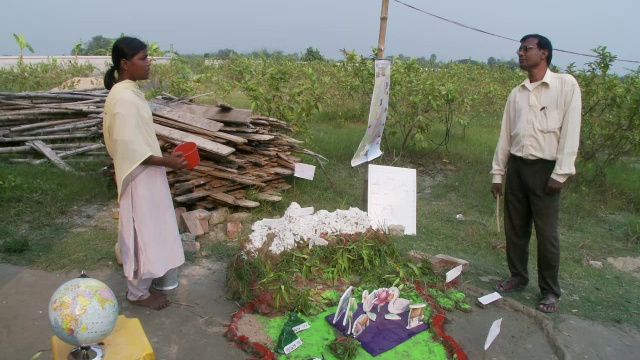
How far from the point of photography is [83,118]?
28.8ft

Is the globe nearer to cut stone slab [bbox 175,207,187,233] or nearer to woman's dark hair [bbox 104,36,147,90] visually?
woman's dark hair [bbox 104,36,147,90]

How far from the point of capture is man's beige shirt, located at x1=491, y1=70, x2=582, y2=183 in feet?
12.1

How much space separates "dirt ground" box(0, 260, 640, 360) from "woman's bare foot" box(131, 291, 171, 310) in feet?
0.13

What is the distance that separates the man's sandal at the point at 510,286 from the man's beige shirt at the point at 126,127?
3.08 meters

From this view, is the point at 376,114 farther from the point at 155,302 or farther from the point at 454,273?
the point at 155,302

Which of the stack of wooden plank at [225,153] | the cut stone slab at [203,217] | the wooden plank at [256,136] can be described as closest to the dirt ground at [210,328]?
the cut stone slab at [203,217]

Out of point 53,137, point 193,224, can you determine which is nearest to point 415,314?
point 193,224

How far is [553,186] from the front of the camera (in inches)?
147

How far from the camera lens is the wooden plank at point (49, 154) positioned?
7044 millimetres

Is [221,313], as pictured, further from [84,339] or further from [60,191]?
[60,191]

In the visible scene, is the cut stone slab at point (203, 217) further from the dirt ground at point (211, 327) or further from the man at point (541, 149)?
the man at point (541, 149)

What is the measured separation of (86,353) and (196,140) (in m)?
3.45

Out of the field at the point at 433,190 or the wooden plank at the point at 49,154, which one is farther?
the wooden plank at the point at 49,154

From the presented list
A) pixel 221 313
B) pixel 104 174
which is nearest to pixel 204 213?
pixel 221 313
